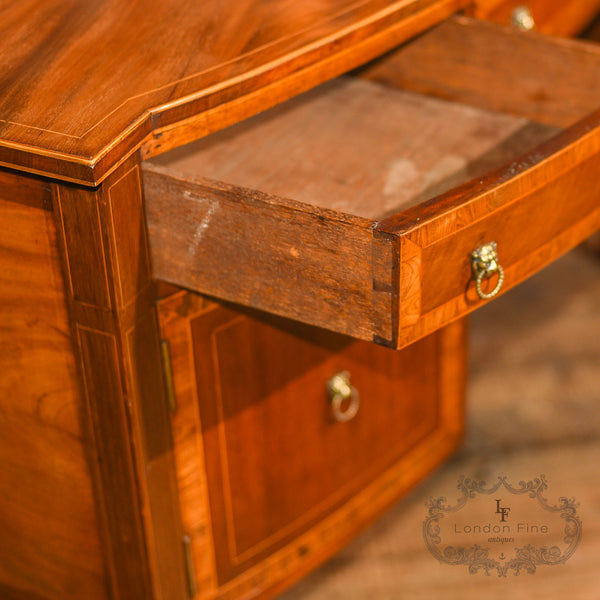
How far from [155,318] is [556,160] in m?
0.38

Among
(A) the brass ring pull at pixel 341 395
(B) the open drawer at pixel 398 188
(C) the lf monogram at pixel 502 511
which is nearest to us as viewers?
(B) the open drawer at pixel 398 188

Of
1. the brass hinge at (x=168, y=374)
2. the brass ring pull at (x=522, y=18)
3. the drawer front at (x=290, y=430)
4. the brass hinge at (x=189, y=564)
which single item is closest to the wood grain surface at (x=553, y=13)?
the brass ring pull at (x=522, y=18)

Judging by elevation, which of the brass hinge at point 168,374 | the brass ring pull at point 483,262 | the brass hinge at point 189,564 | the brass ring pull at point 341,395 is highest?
the brass ring pull at point 483,262

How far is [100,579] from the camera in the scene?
3.64ft

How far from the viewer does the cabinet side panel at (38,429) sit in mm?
930

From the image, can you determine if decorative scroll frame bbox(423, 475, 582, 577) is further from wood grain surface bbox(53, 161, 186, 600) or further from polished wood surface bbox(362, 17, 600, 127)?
polished wood surface bbox(362, 17, 600, 127)

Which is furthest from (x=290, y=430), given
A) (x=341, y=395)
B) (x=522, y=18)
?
(x=522, y=18)

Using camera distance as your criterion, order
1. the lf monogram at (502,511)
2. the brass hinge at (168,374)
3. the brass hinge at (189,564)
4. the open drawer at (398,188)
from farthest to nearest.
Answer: the lf monogram at (502,511) → the brass hinge at (189,564) → the brass hinge at (168,374) → the open drawer at (398,188)

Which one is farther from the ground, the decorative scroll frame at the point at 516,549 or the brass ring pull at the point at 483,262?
the brass ring pull at the point at 483,262

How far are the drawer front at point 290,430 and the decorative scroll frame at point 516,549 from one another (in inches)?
2.4

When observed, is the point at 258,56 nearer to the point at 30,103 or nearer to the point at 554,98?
the point at 30,103

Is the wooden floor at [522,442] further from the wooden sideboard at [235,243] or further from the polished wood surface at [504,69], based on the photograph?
the polished wood surface at [504,69]

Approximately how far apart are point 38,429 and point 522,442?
78 centimetres

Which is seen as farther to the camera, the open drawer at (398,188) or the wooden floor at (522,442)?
the wooden floor at (522,442)
